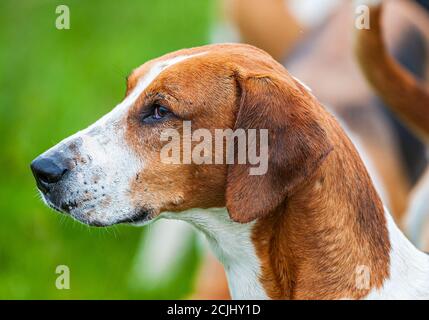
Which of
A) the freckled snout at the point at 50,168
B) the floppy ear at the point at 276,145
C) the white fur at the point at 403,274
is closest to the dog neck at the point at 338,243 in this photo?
the white fur at the point at 403,274

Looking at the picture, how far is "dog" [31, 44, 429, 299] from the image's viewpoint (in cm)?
398

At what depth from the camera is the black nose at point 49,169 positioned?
400cm

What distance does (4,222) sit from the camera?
25.5 feet

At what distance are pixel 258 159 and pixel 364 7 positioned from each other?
1.63 metres

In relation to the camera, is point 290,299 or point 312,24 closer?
point 290,299

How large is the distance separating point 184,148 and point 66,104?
4.92 metres

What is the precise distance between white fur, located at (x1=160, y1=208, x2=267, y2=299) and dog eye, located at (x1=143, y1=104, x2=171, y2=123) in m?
0.36

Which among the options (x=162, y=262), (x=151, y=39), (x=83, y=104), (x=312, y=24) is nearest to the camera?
(x=162, y=262)

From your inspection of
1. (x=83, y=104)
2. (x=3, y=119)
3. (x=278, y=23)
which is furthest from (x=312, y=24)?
(x=3, y=119)

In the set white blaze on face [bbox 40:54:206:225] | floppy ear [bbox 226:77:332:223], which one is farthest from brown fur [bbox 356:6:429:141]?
white blaze on face [bbox 40:54:206:225]

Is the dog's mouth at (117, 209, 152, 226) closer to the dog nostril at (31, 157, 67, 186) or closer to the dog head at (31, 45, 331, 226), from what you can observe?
the dog head at (31, 45, 331, 226)

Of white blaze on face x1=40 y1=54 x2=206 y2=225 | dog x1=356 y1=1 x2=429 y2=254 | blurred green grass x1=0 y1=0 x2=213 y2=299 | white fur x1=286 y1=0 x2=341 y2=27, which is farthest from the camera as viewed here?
white fur x1=286 y1=0 x2=341 y2=27

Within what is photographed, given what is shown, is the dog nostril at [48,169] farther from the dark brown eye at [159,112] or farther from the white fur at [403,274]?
the white fur at [403,274]
